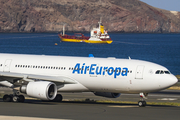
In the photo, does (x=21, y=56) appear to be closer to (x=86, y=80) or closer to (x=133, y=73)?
(x=86, y=80)

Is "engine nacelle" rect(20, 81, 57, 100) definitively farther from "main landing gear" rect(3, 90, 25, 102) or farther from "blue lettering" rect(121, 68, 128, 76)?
"blue lettering" rect(121, 68, 128, 76)

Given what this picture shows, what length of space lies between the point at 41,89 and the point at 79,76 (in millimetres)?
3996

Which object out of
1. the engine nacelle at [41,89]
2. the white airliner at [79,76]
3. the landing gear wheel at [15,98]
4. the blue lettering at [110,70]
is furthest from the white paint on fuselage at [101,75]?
the landing gear wheel at [15,98]

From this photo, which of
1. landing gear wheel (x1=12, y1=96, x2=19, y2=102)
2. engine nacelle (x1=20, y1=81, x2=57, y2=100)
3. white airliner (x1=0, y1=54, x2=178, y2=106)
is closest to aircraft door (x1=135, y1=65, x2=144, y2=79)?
white airliner (x1=0, y1=54, x2=178, y2=106)

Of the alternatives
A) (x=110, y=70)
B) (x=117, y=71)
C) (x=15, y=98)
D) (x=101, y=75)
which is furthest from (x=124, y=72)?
(x=15, y=98)

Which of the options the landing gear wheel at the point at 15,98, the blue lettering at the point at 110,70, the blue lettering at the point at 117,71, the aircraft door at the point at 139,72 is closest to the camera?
the aircraft door at the point at 139,72

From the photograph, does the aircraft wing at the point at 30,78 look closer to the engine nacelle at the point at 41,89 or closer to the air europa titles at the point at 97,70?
the engine nacelle at the point at 41,89

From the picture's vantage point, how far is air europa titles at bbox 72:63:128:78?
31891 mm

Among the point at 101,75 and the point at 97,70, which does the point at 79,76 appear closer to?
the point at 97,70

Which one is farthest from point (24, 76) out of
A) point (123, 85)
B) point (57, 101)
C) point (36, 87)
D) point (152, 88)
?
point (152, 88)

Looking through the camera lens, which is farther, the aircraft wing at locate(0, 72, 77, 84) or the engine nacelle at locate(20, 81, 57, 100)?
the aircraft wing at locate(0, 72, 77, 84)

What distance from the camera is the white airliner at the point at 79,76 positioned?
1224 inches

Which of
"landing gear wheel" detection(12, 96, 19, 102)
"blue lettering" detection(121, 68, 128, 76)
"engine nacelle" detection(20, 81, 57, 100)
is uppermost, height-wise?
"blue lettering" detection(121, 68, 128, 76)

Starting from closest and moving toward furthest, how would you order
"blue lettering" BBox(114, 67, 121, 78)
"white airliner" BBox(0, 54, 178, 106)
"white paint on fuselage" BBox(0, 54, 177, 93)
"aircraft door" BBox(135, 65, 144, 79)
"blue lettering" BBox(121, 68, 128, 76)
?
1. "white paint on fuselage" BBox(0, 54, 177, 93)
2. "white airliner" BBox(0, 54, 178, 106)
3. "aircraft door" BBox(135, 65, 144, 79)
4. "blue lettering" BBox(121, 68, 128, 76)
5. "blue lettering" BBox(114, 67, 121, 78)
